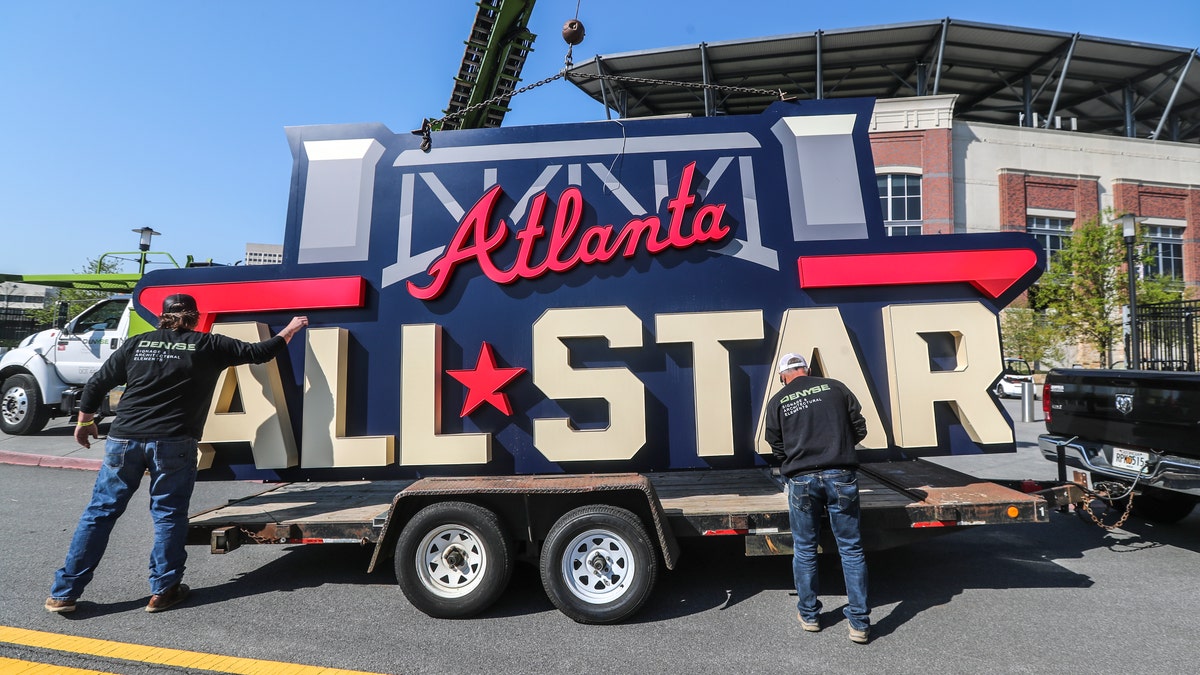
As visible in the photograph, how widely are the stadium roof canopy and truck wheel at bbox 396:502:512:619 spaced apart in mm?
25857

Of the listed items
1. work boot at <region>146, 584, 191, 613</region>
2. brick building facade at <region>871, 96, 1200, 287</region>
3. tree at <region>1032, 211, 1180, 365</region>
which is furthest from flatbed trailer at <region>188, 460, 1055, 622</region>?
brick building facade at <region>871, 96, 1200, 287</region>

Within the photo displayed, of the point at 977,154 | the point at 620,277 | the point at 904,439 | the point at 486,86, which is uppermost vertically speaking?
the point at 977,154

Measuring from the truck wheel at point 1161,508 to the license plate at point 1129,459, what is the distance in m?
1.28

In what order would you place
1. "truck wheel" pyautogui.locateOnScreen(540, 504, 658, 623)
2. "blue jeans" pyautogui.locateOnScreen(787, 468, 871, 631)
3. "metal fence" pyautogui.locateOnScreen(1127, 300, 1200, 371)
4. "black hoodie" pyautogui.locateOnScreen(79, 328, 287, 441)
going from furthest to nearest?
"metal fence" pyautogui.locateOnScreen(1127, 300, 1200, 371) < "black hoodie" pyautogui.locateOnScreen(79, 328, 287, 441) < "truck wheel" pyautogui.locateOnScreen(540, 504, 658, 623) < "blue jeans" pyautogui.locateOnScreen(787, 468, 871, 631)

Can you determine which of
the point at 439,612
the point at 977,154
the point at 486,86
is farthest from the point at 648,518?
the point at 977,154

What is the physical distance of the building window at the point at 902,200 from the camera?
92.2 feet

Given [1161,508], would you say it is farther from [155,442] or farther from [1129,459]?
[155,442]

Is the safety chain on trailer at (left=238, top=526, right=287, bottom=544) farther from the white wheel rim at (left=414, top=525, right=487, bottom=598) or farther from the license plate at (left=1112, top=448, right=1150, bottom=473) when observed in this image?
the license plate at (left=1112, top=448, right=1150, bottom=473)

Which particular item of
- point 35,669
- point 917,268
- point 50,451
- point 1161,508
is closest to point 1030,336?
point 1161,508

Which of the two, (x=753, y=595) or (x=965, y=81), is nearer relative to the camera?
(x=753, y=595)

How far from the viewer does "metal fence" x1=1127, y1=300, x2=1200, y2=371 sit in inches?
412

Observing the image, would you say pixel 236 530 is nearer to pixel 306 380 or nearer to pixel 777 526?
pixel 306 380

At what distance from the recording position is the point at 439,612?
13.1 feet

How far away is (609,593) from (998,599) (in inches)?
109
